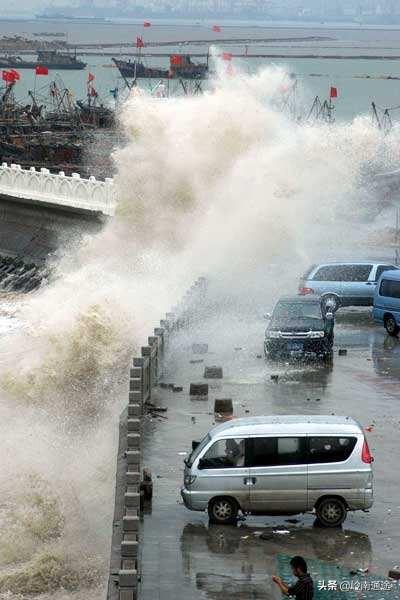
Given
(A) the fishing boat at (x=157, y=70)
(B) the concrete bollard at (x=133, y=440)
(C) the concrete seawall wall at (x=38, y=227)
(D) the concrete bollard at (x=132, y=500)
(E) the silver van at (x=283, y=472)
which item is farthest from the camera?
(A) the fishing boat at (x=157, y=70)

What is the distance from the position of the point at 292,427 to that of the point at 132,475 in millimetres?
1670

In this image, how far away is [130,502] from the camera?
15.1m

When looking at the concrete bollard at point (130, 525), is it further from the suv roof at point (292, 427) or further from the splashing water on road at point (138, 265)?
the splashing water on road at point (138, 265)

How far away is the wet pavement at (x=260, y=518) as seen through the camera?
14391 mm

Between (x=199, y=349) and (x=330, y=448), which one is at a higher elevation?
(x=199, y=349)

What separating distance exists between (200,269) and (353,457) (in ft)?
64.7

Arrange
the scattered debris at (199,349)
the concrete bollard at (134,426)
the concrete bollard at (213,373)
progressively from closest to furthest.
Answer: the concrete bollard at (134,426)
the concrete bollard at (213,373)
the scattered debris at (199,349)

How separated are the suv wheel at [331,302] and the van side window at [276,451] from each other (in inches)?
440

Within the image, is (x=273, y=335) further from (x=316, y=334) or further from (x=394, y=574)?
(x=394, y=574)

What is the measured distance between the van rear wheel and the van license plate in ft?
29.7

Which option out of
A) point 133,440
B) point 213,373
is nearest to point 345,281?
point 213,373

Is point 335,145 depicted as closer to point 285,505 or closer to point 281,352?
point 281,352

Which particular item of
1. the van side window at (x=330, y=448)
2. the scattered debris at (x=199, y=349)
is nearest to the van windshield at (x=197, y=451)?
the van side window at (x=330, y=448)

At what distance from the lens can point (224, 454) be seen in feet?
51.2
